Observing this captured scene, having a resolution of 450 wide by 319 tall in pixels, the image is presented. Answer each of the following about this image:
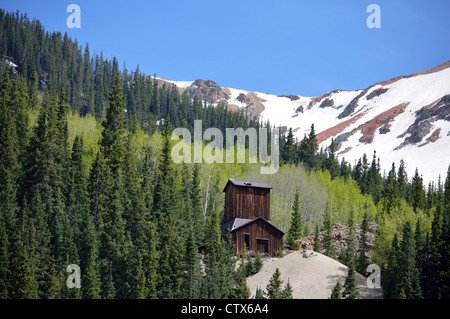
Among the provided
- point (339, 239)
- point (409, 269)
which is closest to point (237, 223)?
point (339, 239)

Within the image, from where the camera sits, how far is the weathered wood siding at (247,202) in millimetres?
64906

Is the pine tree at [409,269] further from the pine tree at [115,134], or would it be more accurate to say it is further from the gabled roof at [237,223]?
the pine tree at [115,134]

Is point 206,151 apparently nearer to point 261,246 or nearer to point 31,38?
point 261,246

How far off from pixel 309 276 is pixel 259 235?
12.5m

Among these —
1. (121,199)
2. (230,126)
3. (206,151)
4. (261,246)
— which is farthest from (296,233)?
(230,126)

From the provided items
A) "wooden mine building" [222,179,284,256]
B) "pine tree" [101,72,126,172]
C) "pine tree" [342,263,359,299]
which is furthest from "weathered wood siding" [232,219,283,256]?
"pine tree" [101,72,126,172]

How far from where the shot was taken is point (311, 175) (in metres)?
99.1

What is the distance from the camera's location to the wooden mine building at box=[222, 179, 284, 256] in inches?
2411

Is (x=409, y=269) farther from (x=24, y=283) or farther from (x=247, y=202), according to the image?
(x=24, y=283)

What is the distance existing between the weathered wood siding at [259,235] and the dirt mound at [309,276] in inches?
221

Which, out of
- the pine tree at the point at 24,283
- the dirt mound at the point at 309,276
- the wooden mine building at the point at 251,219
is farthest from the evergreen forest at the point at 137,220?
the wooden mine building at the point at 251,219

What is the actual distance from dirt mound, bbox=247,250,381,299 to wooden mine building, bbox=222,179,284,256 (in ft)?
19.1
